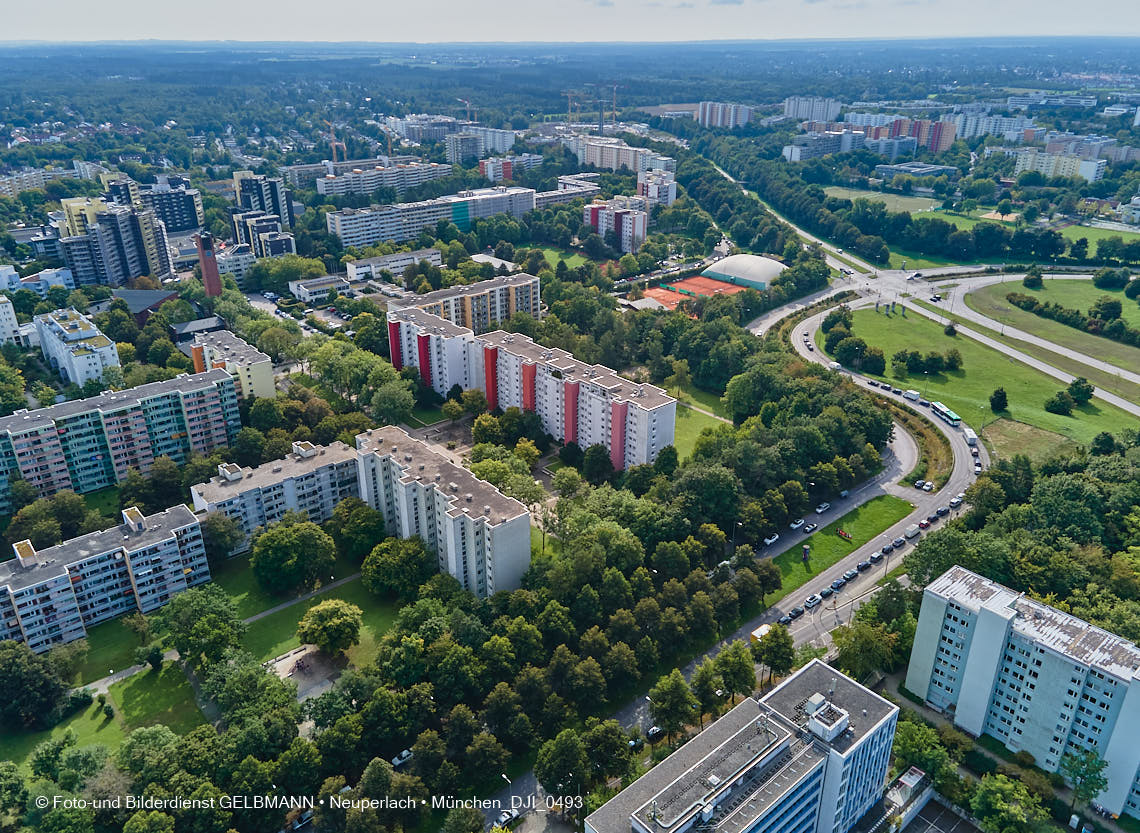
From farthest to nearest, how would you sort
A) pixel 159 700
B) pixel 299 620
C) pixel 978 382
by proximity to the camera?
pixel 978 382 → pixel 299 620 → pixel 159 700

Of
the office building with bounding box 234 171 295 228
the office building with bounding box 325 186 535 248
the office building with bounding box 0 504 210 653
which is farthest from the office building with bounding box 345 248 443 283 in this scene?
the office building with bounding box 0 504 210 653

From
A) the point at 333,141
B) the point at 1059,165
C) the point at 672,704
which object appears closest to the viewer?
the point at 672,704

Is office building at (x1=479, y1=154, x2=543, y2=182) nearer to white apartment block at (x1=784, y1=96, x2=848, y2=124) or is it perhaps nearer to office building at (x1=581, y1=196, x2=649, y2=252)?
office building at (x1=581, y1=196, x2=649, y2=252)

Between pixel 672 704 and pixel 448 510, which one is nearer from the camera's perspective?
pixel 672 704

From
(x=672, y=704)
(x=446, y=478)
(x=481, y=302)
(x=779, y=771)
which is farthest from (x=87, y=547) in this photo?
(x=481, y=302)

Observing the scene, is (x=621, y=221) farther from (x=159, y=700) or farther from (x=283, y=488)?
(x=159, y=700)

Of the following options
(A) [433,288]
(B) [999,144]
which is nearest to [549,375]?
(A) [433,288]
